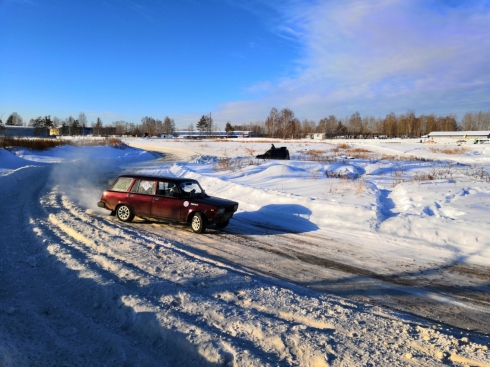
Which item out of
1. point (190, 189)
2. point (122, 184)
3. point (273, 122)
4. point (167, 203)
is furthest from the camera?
point (273, 122)

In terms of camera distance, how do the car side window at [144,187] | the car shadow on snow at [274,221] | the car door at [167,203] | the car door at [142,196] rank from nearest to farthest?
the car door at [167,203]
the car shadow on snow at [274,221]
the car door at [142,196]
the car side window at [144,187]

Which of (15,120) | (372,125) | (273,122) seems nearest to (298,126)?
(273,122)

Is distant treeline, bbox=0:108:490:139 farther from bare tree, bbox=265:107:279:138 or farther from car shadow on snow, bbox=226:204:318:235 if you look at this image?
car shadow on snow, bbox=226:204:318:235

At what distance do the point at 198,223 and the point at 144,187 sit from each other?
2.35 m

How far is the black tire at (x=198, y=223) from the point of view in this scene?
9531mm

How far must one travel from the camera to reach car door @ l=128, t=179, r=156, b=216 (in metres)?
10.4

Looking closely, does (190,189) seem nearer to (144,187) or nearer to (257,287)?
(144,187)

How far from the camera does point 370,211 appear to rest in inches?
421

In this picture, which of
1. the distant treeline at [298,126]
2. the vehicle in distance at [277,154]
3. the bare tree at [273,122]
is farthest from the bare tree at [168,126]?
the vehicle in distance at [277,154]

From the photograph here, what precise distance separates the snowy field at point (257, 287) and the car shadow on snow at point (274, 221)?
64 mm

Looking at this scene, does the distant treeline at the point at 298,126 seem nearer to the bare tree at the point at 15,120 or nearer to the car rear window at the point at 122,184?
the bare tree at the point at 15,120

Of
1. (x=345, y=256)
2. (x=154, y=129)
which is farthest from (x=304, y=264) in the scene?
(x=154, y=129)

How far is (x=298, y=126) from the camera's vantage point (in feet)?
478

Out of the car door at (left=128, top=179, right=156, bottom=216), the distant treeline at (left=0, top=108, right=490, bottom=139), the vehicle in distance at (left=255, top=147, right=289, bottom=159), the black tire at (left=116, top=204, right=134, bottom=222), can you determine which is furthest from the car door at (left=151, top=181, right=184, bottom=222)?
the distant treeline at (left=0, top=108, right=490, bottom=139)
